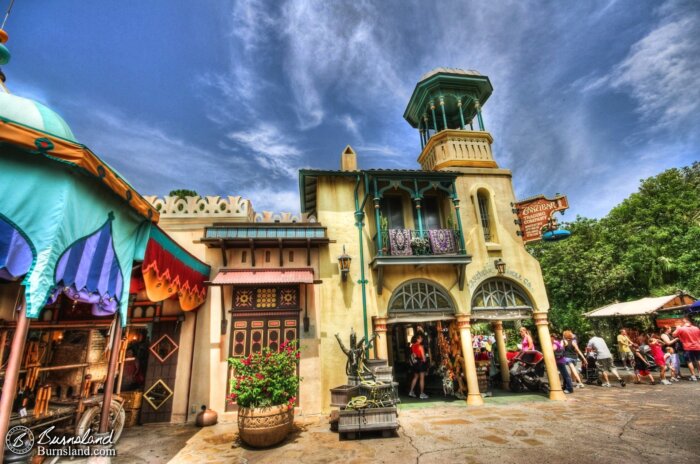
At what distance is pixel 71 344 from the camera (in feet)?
24.9

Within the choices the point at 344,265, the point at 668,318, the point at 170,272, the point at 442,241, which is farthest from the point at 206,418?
the point at 668,318

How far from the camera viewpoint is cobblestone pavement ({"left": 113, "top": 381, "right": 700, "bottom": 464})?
18.0 ft

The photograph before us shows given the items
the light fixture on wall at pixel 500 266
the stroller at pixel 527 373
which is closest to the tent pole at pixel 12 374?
the light fixture on wall at pixel 500 266

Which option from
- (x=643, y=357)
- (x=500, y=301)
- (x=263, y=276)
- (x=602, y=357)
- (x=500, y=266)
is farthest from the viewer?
(x=643, y=357)

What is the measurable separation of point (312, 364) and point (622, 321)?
20.0 meters

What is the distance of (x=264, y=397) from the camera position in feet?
21.4

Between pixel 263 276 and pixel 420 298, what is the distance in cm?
524

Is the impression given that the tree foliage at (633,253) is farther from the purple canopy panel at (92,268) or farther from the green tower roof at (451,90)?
the purple canopy panel at (92,268)

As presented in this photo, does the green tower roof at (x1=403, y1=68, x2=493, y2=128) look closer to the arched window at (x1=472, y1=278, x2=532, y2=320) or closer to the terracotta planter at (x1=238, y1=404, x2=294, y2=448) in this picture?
the arched window at (x1=472, y1=278, x2=532, y2=320)

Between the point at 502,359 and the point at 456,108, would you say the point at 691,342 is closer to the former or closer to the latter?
the point at 502,359

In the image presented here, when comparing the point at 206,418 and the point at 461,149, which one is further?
the point at 461,149

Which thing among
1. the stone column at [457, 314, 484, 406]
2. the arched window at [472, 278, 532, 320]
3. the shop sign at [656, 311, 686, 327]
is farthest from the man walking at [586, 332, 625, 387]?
the shop sign at [656, 311, 686, 327]

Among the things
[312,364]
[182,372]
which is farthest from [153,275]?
[312,364]

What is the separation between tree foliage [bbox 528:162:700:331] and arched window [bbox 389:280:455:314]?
15.3m
